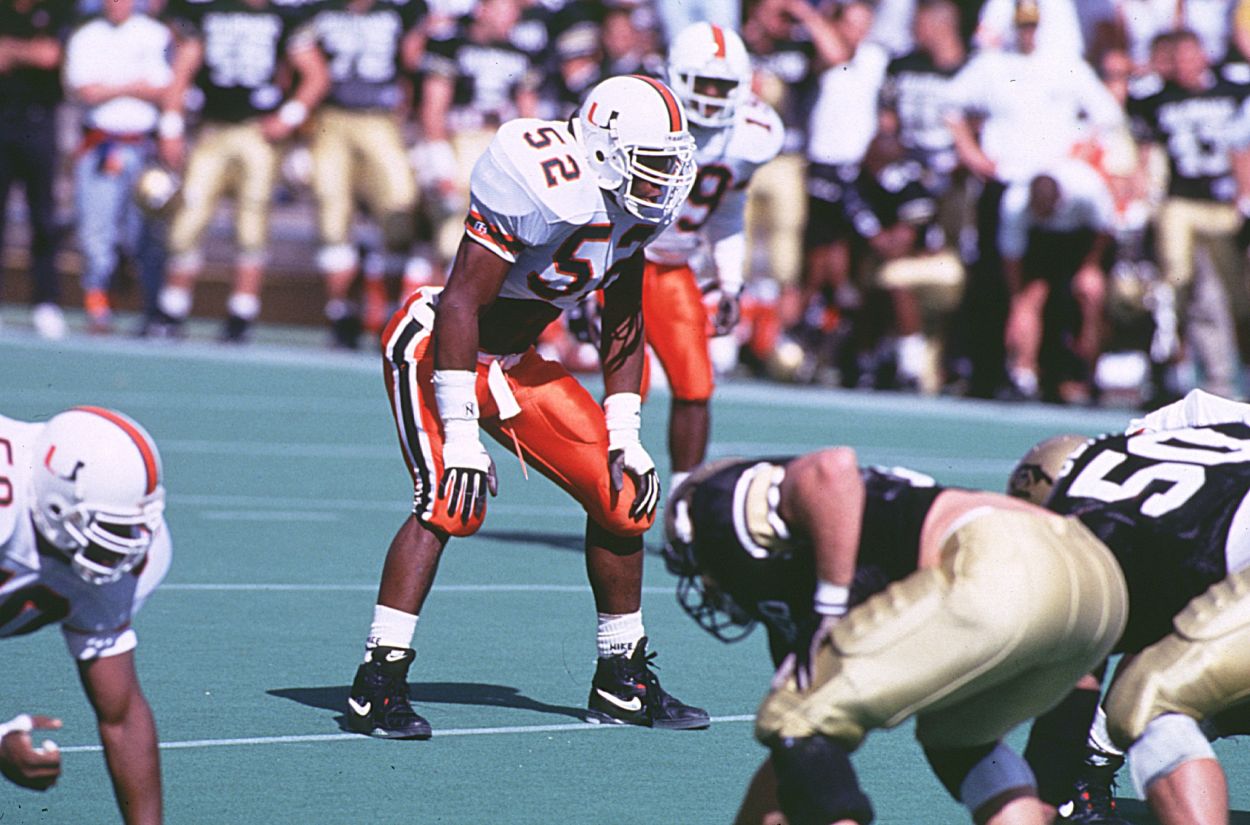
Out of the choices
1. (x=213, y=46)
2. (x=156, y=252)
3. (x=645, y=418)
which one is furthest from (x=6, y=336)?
→ (x=645, y=418)

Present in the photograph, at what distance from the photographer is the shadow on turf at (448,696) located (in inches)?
239

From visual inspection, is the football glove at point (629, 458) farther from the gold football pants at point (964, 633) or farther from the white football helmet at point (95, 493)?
the white football helmet at point (95, 493)

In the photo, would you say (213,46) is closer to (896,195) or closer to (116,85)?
(116,85)

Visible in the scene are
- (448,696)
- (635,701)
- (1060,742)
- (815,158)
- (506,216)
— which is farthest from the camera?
(815,158)

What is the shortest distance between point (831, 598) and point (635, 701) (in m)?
2.13

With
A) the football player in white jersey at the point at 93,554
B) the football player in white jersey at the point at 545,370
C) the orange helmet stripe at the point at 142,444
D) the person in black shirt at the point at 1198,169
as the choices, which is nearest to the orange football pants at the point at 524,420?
the football player in white jersey at the point at 545,370

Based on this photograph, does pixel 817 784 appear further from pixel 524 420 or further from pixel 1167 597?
pixel 524 420

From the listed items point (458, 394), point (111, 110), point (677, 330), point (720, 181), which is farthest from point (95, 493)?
point (111, 110)

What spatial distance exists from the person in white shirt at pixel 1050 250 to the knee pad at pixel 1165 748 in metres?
9.33

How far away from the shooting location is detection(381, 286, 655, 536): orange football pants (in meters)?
5.80

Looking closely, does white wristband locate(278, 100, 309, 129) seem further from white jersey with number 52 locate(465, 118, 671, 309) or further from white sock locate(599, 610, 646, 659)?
white sock locate(599, 610, 646, 659)

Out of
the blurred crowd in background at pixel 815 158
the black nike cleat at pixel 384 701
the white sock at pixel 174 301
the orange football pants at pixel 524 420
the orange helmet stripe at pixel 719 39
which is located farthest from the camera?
the white sock at pixel 174 301

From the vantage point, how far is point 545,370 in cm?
598

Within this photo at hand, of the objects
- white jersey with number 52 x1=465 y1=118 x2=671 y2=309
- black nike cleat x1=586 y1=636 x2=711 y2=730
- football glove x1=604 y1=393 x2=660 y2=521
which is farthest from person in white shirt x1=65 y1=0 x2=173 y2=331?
black nike cleat x1=586 y1=636 x2=711 y2=730
